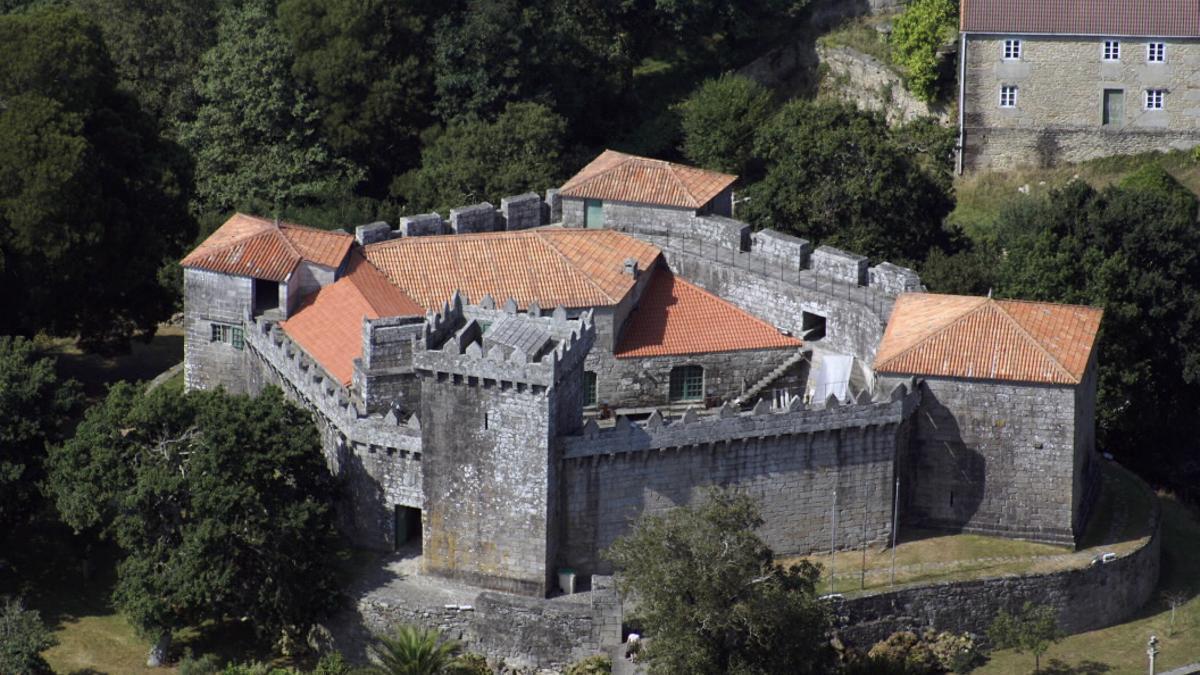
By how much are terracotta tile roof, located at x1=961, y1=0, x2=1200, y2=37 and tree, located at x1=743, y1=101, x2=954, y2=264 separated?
12563 millimetres

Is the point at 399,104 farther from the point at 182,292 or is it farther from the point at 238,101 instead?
the point at 182,292

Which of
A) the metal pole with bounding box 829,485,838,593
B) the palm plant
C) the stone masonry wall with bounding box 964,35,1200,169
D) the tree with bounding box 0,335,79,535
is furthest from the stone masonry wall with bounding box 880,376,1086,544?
the stone masonry wall with bounding box 964,35,1200,169

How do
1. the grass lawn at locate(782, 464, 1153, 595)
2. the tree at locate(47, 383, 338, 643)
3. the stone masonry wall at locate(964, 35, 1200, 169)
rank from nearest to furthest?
the tree at locate(47, 383, 338, 643)
the grass lawn at locate(782, 464, 1153, 595)
the stone masonry wall at locate(964, 35, 1200, 169)

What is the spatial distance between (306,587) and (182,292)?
894 inches

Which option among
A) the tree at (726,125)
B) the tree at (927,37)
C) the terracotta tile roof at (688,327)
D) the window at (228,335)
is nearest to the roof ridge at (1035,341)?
the terracotta tile roof at (688,327)

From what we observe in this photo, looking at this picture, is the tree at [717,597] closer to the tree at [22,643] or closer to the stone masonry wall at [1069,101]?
the tree at [22,643]

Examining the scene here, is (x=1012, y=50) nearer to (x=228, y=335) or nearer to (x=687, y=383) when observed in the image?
(x=687, y=383)

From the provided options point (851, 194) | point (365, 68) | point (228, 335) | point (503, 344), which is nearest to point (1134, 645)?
point (503, 344)

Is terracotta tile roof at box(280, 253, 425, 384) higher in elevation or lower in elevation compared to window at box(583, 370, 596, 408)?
higher

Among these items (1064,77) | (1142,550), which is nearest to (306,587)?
(1142,550)

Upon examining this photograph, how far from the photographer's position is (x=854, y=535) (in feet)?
283

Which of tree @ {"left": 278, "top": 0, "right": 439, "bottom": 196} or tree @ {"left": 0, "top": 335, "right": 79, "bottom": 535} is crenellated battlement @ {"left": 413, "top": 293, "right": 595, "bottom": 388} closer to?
tree @ {"left": 0, "top": 335, "right": 79, "bottom": 535}

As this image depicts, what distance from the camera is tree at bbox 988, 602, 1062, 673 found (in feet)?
273

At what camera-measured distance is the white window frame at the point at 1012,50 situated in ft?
384
